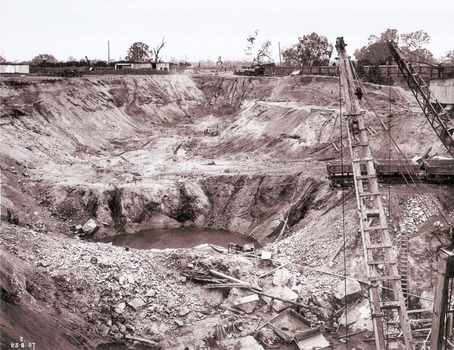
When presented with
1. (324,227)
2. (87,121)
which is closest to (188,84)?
(87,121)

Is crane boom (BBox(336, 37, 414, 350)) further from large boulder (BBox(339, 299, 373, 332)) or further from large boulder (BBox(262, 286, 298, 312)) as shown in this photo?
large boulder (BBox(262, 286, 298, 312))

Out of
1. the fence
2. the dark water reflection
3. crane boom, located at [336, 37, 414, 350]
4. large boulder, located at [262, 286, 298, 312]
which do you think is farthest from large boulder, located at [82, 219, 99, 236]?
the fence

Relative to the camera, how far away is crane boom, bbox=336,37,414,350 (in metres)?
12.4

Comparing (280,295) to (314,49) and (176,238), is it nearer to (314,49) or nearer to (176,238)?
(176,238)

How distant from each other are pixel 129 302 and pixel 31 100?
2498 centimetres

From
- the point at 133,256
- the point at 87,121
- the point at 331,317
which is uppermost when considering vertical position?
the point at 87,121

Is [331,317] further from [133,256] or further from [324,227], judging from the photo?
[133,256]

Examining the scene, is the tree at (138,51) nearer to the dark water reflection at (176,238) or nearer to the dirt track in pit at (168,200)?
the dirt track in pit at (168,200)

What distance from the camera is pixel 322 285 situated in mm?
19406

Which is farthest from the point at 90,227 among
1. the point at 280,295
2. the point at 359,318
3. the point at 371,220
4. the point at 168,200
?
the point at 371,220

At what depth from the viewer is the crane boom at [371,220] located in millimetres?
12383

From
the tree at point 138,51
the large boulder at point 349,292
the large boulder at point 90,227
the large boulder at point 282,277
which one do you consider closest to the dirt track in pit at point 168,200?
the large boulder at point 282,277

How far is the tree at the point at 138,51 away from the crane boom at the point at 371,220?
74.2m

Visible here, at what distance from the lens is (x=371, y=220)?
14461 mm
